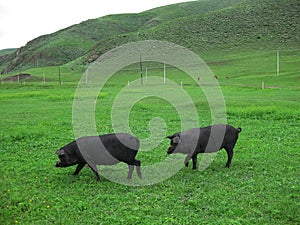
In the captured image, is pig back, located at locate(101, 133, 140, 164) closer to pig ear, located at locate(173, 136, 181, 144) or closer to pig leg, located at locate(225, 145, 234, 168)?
pig ear, located at locate(173, 136, 181, 144)

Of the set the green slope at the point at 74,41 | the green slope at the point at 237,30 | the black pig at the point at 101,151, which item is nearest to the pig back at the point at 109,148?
the black pig at the point at 101,151

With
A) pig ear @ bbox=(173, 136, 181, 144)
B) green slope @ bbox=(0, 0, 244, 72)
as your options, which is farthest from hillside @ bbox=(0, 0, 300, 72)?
pig ear @ bbox=(173, 136, 181, 144)

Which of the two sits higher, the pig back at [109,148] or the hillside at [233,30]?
the hillside at [233,30]

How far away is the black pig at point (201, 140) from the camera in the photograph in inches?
392

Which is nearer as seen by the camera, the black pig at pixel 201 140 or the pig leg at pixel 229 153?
the black pig at pixel 201 140

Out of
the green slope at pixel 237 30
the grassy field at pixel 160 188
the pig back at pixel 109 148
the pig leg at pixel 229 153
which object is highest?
the green slope at pixel 237 30

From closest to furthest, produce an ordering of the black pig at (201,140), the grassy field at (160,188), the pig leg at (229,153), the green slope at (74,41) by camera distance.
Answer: the grassy field at (160,188)
the black pig at (201,140)
the pig leg at (229,153)
the green slope at (74,41)

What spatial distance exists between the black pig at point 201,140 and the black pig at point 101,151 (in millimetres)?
1130

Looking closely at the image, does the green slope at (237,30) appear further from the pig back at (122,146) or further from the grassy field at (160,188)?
the pig back at (122,146)

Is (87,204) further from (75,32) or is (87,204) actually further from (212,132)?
(75,32)

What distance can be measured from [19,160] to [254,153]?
8.11m

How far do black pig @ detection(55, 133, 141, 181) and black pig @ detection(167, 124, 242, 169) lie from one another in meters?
1.13

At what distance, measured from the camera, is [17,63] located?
531ft

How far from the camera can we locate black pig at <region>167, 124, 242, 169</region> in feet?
32.6
